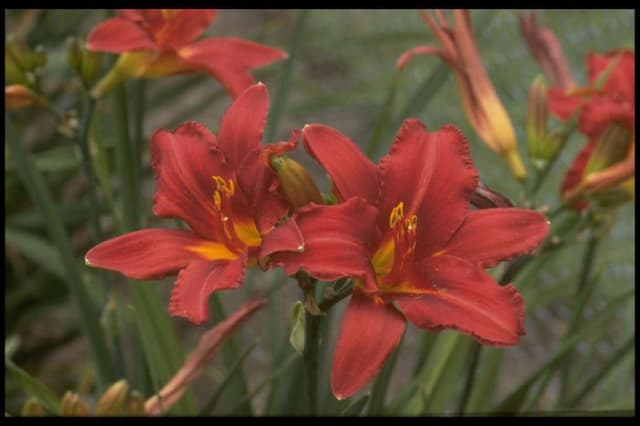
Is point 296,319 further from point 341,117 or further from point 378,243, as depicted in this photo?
point 341,117

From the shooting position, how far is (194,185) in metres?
0.54

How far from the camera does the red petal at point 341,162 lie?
0.50 m

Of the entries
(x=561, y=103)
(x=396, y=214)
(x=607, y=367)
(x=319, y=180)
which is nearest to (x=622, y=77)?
(x=561, y=103)

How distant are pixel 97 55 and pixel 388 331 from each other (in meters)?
0.35

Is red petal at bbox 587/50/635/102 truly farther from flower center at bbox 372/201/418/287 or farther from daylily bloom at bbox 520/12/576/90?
flower center at bbox 372/201/418/287

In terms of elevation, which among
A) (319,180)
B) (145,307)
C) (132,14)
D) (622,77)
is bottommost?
(319,180)

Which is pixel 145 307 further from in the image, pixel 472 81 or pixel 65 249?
pixel 472 81

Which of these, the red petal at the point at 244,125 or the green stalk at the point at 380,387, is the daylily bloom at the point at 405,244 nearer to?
the red petal at the point at 244,125

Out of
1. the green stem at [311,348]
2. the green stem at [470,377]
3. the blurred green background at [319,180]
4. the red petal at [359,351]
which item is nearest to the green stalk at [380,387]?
the green stem at [470,377]

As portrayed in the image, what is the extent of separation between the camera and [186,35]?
75cm

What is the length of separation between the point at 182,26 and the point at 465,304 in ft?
1.15

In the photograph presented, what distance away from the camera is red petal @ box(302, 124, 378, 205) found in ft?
1.65

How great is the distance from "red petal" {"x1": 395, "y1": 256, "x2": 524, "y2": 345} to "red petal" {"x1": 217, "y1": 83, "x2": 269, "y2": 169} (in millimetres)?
107
